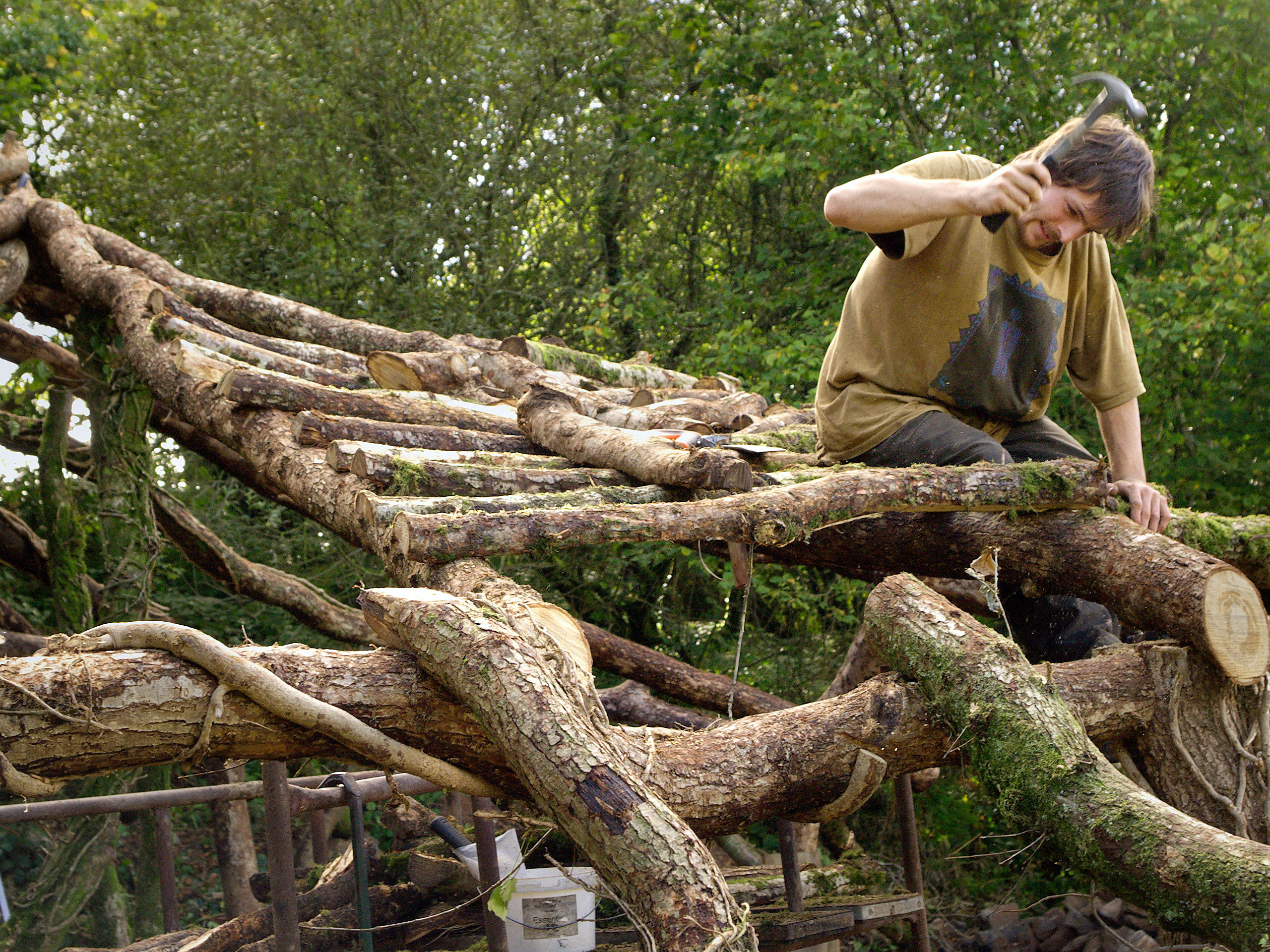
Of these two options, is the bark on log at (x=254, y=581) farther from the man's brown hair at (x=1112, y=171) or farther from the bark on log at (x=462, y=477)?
the man's brown hair at (x=1112, y=171)

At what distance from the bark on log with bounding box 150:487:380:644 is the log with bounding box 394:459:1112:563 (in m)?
4.47

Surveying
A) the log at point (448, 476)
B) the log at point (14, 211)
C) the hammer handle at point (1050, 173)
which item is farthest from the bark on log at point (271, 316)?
the hammer handle at point (1050, 173)

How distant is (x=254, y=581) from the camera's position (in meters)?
6.84

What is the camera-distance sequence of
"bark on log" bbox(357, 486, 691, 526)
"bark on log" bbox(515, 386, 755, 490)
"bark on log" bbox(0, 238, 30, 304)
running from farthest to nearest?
"bark on log" bbox(0, 238, 30, 304), "bark on log" bbox(515, 386, 755, 490), "bark on log" bbox(357, 486, 691, 526)

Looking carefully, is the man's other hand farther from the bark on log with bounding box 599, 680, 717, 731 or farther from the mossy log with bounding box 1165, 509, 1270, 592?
the bark on log with bounding box 599, 680, 717, 731

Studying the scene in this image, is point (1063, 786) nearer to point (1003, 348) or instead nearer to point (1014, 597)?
point (1014, 597)

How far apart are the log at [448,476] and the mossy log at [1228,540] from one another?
65.4 inches

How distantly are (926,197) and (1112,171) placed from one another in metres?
0.54

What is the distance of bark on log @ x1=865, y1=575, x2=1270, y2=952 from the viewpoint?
1.86 meters

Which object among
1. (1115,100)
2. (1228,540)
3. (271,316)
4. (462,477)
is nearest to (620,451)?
(462,477)

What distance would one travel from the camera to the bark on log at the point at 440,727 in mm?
1725

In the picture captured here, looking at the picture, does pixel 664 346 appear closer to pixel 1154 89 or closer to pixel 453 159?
pixel 453 159

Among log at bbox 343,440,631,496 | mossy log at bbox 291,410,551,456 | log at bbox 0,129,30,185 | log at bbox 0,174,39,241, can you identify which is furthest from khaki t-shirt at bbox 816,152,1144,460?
log at bbox 0,129,30,185

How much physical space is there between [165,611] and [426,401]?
3.57 m
